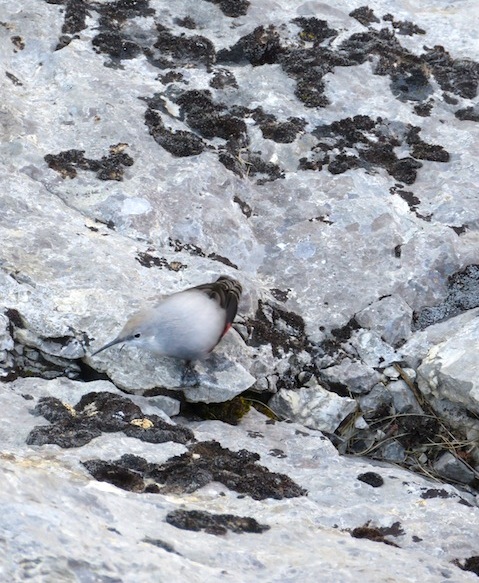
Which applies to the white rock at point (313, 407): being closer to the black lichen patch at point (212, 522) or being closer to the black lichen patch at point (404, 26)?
the black lichen patch at point (212, 522)

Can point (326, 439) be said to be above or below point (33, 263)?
below

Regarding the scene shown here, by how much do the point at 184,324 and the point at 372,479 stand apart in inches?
72.2

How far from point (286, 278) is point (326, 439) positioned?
1.98m

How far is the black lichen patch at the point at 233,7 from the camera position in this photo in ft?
33.9

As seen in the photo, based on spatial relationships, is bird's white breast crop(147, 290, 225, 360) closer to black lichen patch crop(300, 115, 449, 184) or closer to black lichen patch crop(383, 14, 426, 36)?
black lichen patch crop(300, 115, 449, 184)

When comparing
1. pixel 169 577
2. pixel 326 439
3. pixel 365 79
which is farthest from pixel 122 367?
pixel 365 79

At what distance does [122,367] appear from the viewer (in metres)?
6.65

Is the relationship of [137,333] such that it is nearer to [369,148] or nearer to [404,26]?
[369,148]

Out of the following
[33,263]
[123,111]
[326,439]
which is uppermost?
[123,111]

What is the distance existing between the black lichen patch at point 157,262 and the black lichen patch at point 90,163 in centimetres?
100

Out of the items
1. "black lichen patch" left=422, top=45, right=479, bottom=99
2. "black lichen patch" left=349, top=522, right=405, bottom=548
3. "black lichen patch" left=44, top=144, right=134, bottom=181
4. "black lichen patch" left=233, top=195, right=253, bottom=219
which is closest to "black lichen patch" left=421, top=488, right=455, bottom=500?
"black lichen patch" left=349, top=522, right=405, bottom=548

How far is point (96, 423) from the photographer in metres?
5.87

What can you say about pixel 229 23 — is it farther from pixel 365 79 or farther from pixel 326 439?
pixel 326 439

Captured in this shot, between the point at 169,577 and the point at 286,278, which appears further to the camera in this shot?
the point at 286,278
